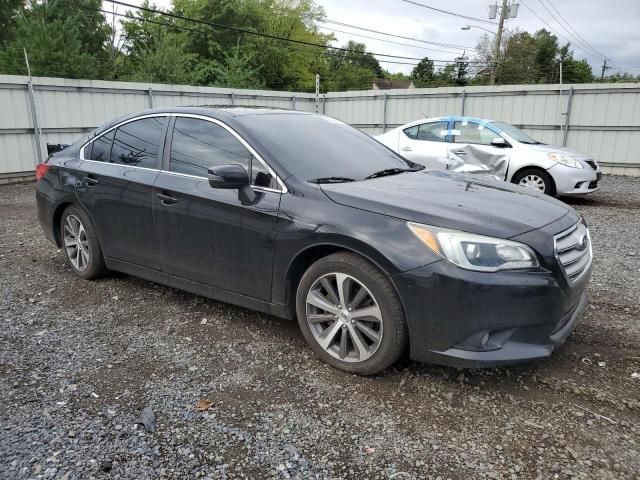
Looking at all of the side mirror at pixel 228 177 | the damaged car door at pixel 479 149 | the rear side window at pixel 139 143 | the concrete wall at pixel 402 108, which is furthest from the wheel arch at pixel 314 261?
the concrete wall at pixel 402 108

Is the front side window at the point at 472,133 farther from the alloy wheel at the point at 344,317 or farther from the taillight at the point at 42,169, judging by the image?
the alloy wheel at the point at 344,317

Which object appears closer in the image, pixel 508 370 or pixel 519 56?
pixel 508 370

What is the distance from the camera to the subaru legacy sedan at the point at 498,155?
28.1ft

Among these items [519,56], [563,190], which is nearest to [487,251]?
[563,190]

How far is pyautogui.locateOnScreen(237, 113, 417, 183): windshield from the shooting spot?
134 inches

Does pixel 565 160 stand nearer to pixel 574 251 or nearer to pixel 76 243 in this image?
pixel 574 251

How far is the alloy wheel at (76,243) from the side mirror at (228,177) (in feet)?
6.43

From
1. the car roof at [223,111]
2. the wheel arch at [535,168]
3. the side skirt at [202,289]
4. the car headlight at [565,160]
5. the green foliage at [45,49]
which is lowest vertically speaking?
the side skirt at [202,289]

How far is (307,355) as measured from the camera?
3318mm

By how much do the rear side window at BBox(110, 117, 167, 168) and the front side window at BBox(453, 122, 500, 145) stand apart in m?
6.54

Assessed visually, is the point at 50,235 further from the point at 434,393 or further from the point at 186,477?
the point at 434,393

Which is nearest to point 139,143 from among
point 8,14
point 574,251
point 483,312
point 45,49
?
point 483,312

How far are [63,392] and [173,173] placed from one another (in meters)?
1.71

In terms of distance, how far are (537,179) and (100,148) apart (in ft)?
23.7
